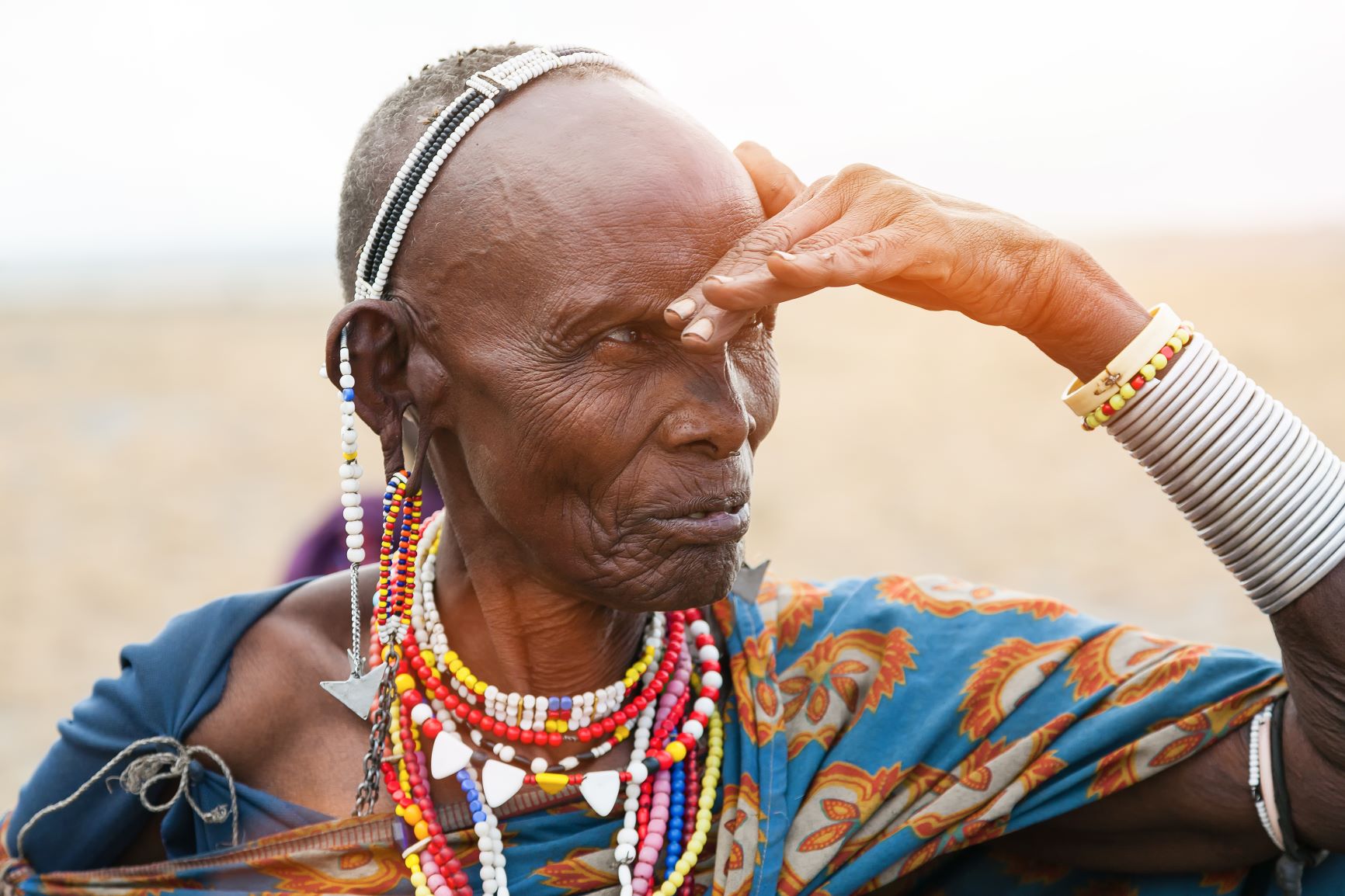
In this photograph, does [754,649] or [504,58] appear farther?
[754,649]

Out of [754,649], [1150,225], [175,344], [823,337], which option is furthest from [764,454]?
[1150,225]

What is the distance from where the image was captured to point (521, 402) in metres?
2.33

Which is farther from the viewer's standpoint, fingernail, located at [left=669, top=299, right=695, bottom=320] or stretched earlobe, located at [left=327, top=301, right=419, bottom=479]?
stretched earlobe, located at [left=327, top=301, right=419, bottom=479]

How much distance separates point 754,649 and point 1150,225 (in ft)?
151

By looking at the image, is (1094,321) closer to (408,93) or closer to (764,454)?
(408,93)

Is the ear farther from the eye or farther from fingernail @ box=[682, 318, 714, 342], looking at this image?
fingernail @ box=[682, 318, 714, 342]

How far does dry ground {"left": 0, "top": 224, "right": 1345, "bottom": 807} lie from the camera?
380 inches

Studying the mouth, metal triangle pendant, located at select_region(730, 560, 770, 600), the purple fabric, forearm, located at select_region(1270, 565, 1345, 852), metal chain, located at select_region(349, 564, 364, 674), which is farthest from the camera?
the purple fabric

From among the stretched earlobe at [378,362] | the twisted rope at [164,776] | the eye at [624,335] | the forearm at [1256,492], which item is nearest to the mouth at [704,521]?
the eye at [624,335]

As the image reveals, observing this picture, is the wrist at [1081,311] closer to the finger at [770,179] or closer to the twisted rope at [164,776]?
the finger at [770,179]

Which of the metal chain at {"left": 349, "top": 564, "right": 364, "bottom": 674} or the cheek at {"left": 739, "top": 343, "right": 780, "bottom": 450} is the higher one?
the cheek at {"left": 739, "top": 343, "right": 780, "bottom": 450}

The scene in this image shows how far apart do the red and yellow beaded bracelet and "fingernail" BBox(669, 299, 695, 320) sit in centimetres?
72

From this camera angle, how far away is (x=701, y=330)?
6.51 feet

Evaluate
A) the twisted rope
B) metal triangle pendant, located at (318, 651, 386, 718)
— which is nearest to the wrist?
metal triangle pendant, located at (318, 651, 386, 718)
